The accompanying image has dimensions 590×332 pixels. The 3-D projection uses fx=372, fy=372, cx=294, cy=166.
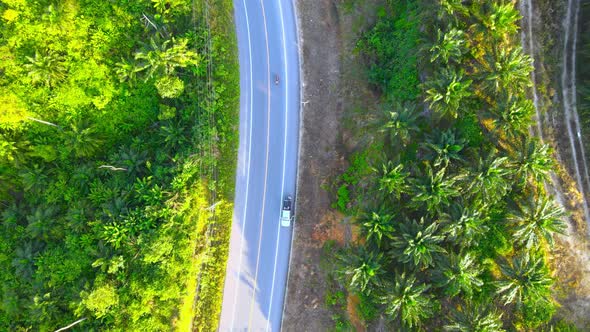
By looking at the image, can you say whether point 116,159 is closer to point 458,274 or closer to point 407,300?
point 407,300

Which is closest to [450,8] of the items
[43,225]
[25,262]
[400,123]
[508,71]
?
[508,71]

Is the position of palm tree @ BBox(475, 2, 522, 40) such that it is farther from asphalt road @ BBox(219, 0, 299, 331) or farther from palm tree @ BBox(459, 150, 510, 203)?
asphalt road @ BBox(219, 0, 299, 331)

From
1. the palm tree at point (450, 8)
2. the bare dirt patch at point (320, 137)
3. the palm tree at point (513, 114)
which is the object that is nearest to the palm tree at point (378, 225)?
the bare dirt patch at point (320, 137)

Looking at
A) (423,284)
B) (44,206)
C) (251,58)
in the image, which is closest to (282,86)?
(251,58)

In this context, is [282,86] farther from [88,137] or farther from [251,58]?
[88,137]

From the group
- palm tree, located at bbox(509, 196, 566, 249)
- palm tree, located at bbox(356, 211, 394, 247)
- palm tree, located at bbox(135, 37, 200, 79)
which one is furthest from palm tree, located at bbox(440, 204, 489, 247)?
palm tree, located at bbox(135, 37, 200, 79)
